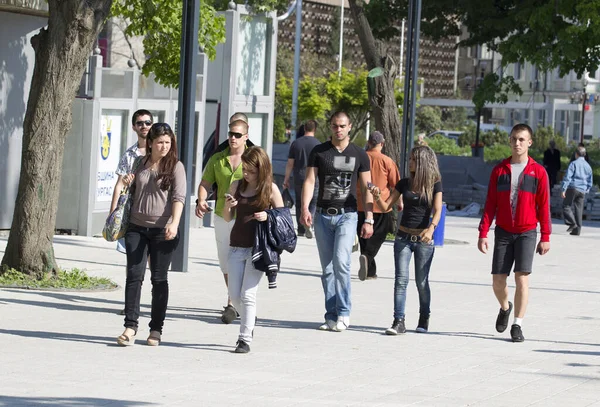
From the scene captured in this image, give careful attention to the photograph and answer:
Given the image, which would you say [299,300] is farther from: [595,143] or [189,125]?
[595,143]

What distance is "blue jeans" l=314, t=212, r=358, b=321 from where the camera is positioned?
1051 centimetres

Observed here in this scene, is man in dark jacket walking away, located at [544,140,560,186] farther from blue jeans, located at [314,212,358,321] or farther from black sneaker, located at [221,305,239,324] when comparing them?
black sneaker, located at [221,305,239,324]

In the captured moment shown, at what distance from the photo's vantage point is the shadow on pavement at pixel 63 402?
7.05 m

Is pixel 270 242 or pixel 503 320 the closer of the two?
pixel 270 242

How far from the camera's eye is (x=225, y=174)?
1045 centimetres

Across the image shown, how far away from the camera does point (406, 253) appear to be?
10.6m

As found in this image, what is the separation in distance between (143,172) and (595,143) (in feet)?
163

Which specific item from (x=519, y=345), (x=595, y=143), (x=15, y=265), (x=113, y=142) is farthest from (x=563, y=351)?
(x=595, y=143)

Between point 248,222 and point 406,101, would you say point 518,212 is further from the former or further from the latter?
point 406,101

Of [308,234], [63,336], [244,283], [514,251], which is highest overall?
[514,251]

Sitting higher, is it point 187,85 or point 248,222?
point 187,85

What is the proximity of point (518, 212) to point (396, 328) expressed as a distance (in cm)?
134

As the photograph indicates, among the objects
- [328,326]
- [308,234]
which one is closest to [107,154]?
[308,234]

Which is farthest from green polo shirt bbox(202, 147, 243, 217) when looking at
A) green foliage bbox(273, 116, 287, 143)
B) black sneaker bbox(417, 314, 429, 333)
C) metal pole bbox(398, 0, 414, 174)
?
green foliage bbox(273, 116, 287, 143)
